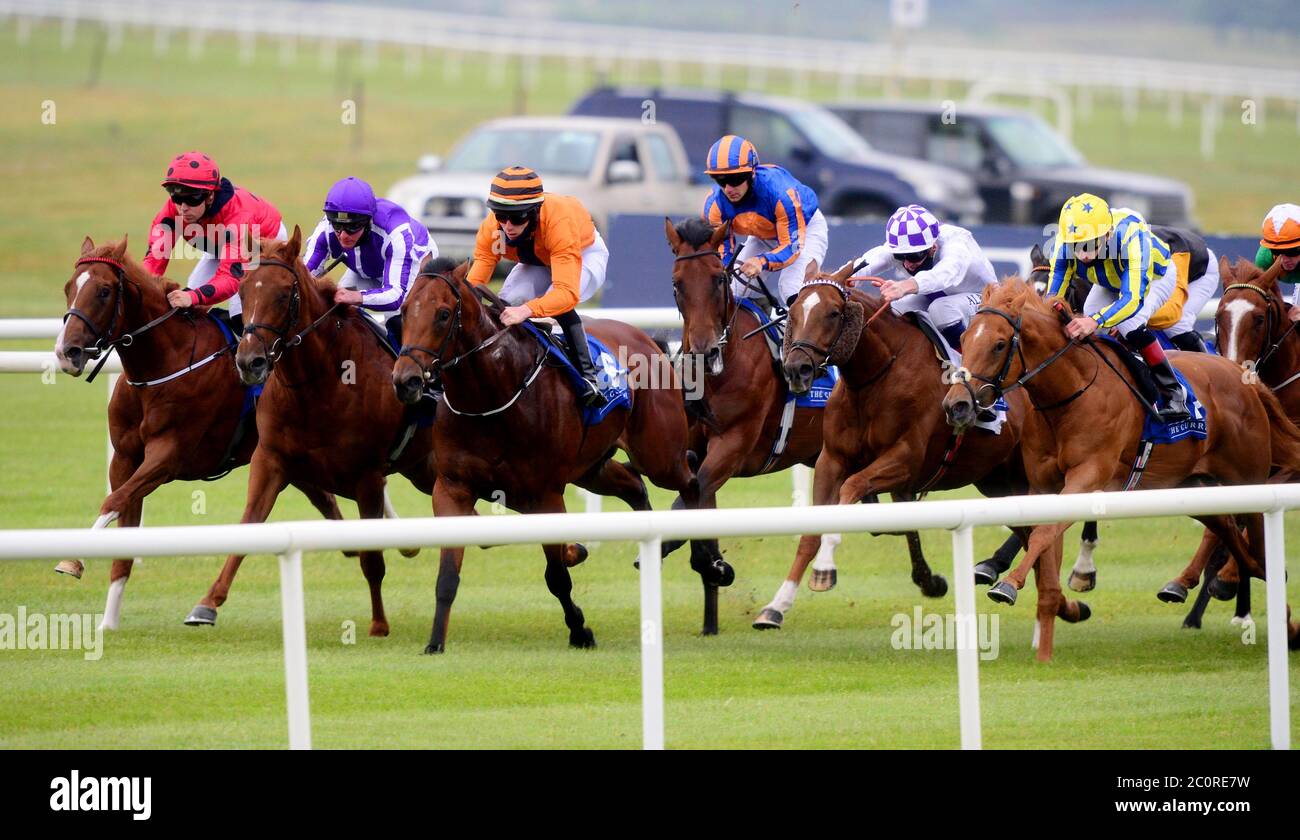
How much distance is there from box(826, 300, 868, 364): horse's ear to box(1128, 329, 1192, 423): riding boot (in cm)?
119

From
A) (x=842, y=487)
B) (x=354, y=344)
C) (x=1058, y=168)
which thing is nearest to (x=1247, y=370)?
(x=842, y=487)

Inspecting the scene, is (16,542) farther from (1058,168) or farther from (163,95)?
(163,95)

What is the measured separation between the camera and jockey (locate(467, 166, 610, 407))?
8.09 m

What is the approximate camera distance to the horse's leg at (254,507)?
7.98m

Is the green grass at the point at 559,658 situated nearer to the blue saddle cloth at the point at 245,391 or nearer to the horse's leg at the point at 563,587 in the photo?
the horse's leg at the point at 563,587

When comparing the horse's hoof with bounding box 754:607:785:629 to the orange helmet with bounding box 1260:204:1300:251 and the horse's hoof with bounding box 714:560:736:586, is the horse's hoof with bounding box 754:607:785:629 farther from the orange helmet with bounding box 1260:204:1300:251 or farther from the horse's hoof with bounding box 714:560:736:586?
the orange helmet with bounding box 1260:204:1300:251

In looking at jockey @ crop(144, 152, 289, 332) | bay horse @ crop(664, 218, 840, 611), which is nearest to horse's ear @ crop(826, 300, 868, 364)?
bay horse @ crop(664, 218, 840, 611)

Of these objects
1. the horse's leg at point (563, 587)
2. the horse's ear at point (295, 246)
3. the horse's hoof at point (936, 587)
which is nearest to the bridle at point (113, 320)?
the horse's ear at point (295, 246)

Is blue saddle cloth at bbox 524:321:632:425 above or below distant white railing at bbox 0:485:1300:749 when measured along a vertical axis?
above

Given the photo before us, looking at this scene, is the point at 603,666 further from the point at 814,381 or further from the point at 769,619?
the point at 814,381

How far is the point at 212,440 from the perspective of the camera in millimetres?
8688

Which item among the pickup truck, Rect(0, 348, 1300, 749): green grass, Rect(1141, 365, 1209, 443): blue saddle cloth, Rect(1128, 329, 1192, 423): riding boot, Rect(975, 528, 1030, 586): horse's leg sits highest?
the pickup truck

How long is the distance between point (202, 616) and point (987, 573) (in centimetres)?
339

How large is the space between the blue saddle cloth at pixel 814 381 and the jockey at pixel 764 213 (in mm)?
97
